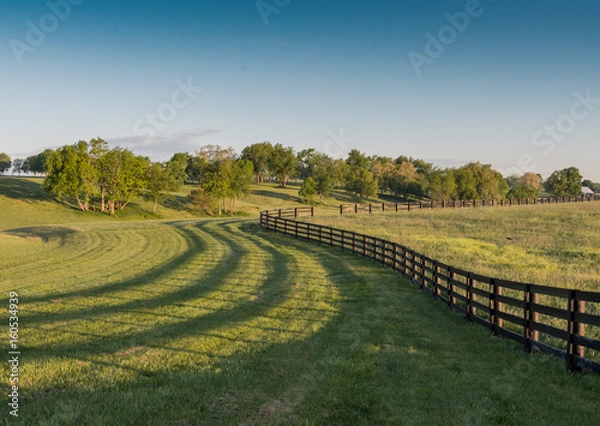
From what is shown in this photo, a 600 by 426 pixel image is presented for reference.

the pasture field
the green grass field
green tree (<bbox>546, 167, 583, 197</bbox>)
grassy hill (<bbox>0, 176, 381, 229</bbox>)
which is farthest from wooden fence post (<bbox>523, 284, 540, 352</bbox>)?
green tree (<bbox>546, 167, 583, 197</bbox>)

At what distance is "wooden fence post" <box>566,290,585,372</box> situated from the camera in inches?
295

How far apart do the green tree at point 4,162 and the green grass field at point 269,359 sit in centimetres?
21492

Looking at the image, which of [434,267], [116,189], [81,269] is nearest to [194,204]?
[116,189]

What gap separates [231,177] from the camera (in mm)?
81625

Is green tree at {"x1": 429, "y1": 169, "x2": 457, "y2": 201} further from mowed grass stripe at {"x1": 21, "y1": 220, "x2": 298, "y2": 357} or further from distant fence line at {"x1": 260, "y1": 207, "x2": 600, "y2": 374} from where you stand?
mowed grass stripe at {"x1": 21, "y1": 220, "x2": 298, "y2": 357}

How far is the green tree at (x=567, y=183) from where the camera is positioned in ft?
496

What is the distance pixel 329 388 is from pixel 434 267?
8.46 m

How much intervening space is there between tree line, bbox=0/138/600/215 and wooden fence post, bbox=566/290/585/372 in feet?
238

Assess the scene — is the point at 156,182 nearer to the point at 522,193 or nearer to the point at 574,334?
the point at 574,334

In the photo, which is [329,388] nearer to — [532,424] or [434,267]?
[532,424]

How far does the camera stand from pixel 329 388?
674 cm

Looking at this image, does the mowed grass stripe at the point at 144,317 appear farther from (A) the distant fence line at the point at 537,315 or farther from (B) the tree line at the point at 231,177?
(B) the tree line at the point at 231,177

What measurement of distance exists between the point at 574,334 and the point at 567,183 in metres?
170

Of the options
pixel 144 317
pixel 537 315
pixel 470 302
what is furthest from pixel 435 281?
pixel 144 317
